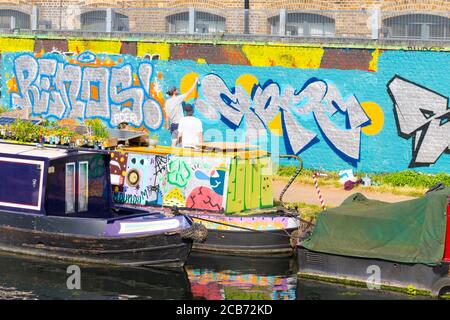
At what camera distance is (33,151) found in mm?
21125

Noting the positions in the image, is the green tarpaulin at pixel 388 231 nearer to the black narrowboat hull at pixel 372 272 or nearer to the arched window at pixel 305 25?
the black narrowboat hull at pixel 372 272

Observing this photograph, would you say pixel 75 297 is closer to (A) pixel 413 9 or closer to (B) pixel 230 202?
(B) pixel 230 202

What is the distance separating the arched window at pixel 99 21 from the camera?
30016 millimetres

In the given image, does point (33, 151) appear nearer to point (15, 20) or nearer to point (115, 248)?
point (115, 248)

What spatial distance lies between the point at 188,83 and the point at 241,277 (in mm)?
9514

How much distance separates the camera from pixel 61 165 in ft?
68.0

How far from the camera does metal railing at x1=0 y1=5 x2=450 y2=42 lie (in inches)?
1015

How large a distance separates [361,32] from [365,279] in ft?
30.4

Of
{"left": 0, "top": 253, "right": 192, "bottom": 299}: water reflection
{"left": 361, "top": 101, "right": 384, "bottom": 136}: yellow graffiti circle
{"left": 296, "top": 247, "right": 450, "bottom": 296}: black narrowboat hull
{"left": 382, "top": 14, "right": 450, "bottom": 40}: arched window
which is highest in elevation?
{"left": 382, "top": 14, "right": 450, "bottom": 40}: arched window

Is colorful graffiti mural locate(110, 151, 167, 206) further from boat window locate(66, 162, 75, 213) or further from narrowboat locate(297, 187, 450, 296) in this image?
narrowboat locate(297, 187, 450, 296)

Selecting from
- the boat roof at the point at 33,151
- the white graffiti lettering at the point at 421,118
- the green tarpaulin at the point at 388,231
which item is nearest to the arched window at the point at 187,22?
the white graffiti lettering at the point at 421,118

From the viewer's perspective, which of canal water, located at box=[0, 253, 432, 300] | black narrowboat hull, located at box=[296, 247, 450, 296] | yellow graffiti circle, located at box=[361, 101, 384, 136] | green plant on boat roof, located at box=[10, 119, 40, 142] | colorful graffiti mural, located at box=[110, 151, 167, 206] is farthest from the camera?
yellow graffiti circle, located at box=[361, 101, 384, 136]

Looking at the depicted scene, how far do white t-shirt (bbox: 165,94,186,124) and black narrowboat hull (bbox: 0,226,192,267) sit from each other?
7.92m

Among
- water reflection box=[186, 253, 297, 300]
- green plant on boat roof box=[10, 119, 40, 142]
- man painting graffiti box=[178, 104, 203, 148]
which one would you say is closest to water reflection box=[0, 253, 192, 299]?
water reflection box=[186, 253, 297, 300]
